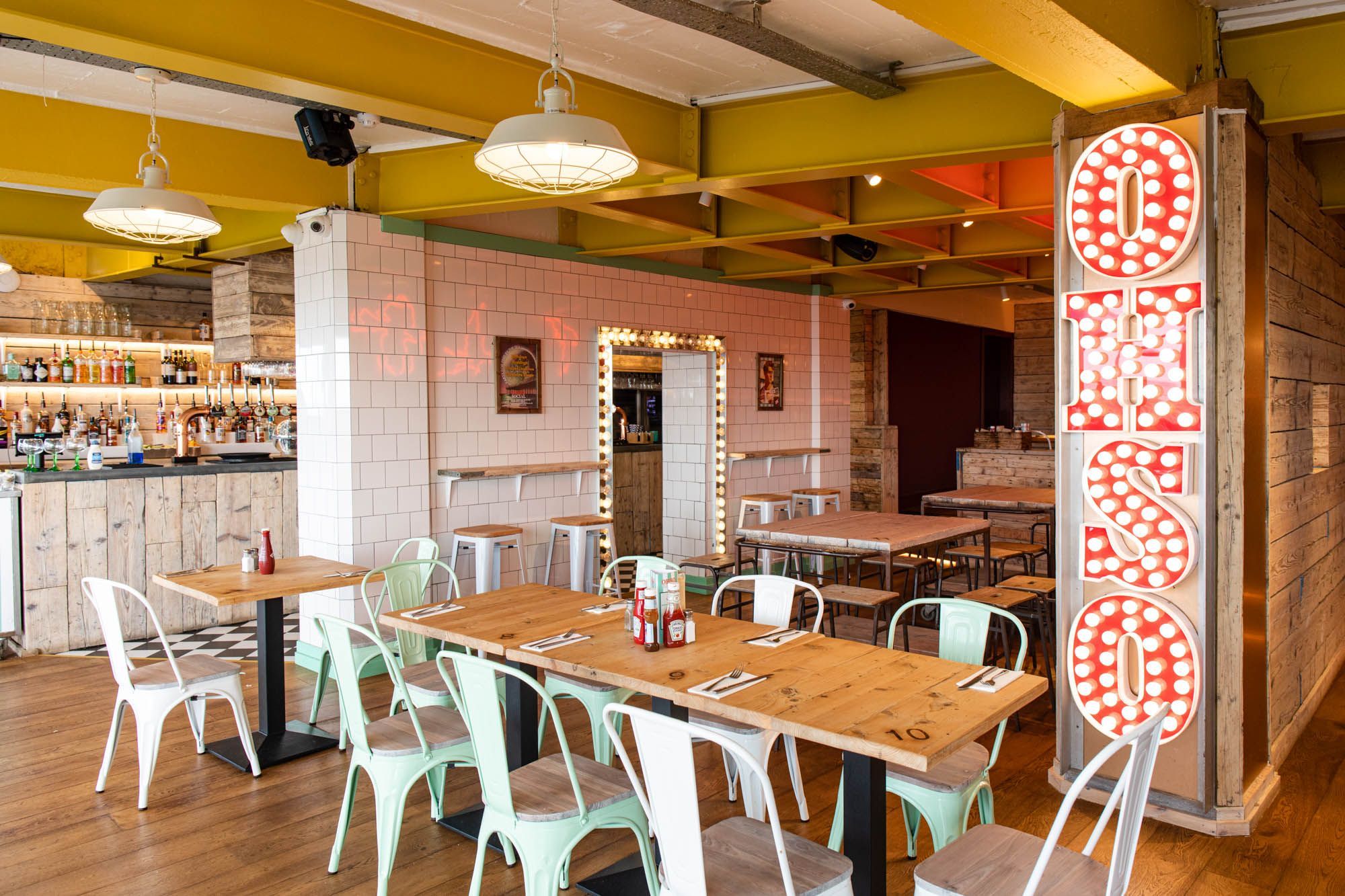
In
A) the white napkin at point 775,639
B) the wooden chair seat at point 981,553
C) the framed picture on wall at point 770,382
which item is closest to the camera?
the white napkin at point 775,639

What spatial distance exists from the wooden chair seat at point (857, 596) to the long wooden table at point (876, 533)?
0.29 meters

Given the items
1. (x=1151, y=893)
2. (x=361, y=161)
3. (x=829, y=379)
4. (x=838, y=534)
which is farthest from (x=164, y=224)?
(x=829, y=379)

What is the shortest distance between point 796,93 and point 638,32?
3.31 ft

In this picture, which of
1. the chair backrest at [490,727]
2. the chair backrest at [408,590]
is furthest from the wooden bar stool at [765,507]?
the chair backrest at [490,727]

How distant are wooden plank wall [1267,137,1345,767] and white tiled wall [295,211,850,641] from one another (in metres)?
4.47

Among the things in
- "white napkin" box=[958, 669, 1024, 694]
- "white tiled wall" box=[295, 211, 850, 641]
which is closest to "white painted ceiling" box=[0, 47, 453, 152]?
"white tiled wall" box=[295, 211, 850, 641]

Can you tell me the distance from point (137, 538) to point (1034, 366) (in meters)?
10.2

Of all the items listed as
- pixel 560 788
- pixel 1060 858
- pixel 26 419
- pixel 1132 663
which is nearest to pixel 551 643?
pixel 560 788

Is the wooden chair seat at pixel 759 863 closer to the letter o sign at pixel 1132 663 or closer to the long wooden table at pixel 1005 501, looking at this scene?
the letter o sign at pixel 1132 663

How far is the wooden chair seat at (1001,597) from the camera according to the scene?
15.6 ft

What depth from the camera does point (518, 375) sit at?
6641 millimetres

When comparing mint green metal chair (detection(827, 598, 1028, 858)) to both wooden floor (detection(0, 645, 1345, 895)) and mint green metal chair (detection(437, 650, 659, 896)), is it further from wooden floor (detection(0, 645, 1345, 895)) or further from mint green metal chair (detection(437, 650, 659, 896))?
mint green metal chair (detection(437, 650, 659, 896))

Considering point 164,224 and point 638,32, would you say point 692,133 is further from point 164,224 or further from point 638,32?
point 164,224

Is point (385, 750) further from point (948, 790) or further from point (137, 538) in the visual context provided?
point (137, 538)
